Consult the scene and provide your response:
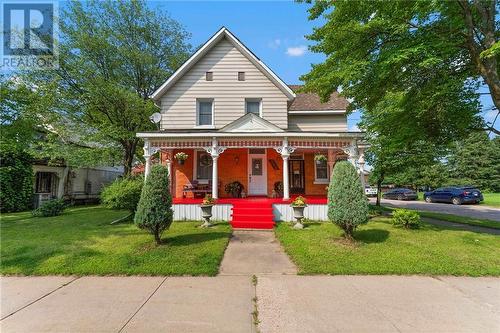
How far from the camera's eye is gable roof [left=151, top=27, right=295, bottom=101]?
47.1 ft

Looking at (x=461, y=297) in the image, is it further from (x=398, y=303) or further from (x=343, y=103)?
(x=343, y=103)

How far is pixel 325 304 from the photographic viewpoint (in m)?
4.34

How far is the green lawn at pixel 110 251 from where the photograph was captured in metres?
5.93

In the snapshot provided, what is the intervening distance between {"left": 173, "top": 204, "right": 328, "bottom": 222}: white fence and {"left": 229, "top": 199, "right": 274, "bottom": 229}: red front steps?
0.38 metres

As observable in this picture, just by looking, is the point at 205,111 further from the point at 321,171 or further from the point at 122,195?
the point at 321,171

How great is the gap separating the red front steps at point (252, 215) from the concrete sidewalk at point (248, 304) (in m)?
4.78

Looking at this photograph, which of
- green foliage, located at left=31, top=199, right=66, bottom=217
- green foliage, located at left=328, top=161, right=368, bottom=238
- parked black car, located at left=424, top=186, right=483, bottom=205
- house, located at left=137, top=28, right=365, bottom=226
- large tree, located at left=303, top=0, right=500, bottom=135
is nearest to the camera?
green foliage, located at left=328, top=161, right=368, bottom=238

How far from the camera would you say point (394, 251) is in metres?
7.12

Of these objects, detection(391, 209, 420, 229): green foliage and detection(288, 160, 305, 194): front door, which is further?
detection(288, 160, 305, 194): front door

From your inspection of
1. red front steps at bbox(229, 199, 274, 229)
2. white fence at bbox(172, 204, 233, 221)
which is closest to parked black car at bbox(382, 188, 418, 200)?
red front steps at bbox(229, 199, 274, 229)

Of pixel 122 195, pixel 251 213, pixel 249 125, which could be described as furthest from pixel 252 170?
pixel 122 195

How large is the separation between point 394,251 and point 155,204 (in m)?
6.79

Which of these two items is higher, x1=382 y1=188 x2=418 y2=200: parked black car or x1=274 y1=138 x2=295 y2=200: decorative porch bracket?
x1=274 y1=138 x2=295 y2=200: decorative porch bracket

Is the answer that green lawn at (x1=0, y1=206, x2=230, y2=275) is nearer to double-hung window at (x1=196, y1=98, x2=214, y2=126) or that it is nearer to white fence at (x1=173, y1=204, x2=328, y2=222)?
white fence at (x1=173, y1=204, x2=328, y2=222)
